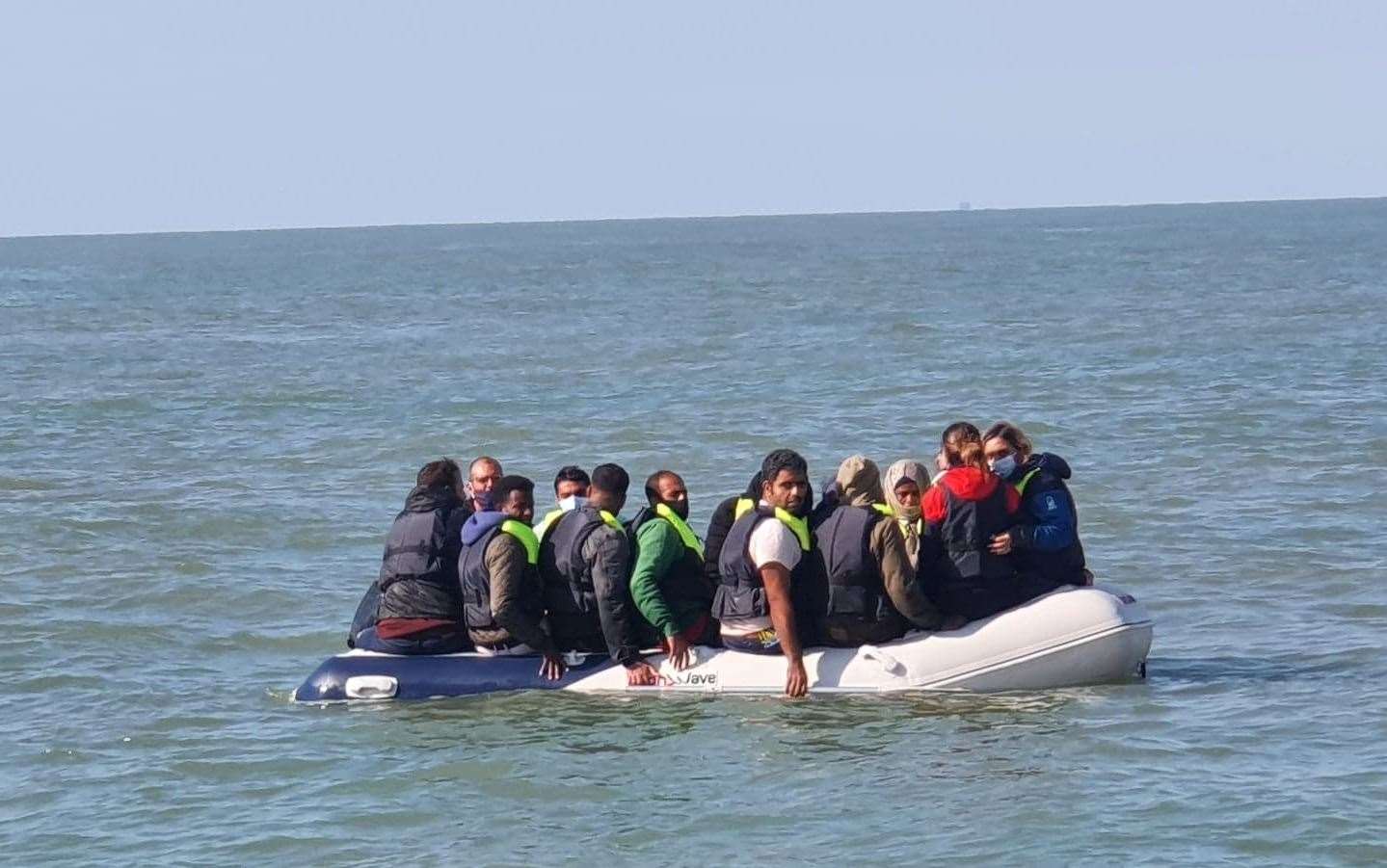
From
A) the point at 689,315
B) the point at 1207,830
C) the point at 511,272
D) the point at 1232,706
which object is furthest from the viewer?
the point at 511,272

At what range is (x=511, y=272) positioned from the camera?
79.8 metres

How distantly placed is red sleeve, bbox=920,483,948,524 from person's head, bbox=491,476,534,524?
1904mm

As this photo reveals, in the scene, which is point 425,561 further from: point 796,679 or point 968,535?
point 968,535

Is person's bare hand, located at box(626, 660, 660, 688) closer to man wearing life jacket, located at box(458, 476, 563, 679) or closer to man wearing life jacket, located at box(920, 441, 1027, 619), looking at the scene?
man wearing life jacket, located at box(458, 476, 563, 679)

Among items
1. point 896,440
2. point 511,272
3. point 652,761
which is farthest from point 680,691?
point 511,272

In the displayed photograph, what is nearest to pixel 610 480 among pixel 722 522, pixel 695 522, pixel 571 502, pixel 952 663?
pixel 571 502

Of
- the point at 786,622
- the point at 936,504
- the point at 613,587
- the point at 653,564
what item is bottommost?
the point at 786,622

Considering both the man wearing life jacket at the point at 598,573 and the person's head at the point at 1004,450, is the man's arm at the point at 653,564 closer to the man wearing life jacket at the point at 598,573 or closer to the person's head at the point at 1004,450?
the man wearing life jacket at the point at 598,573

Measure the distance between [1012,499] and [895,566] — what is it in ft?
2.36

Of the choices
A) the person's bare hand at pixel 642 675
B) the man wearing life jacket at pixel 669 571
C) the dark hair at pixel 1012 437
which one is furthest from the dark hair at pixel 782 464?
the person's bare hand at pixel 642 675

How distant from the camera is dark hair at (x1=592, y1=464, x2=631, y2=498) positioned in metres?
10.2

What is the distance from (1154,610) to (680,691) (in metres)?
3.69

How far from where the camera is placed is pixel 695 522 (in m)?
16.1

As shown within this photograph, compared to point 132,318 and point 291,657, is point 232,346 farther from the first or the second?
point 291,657
